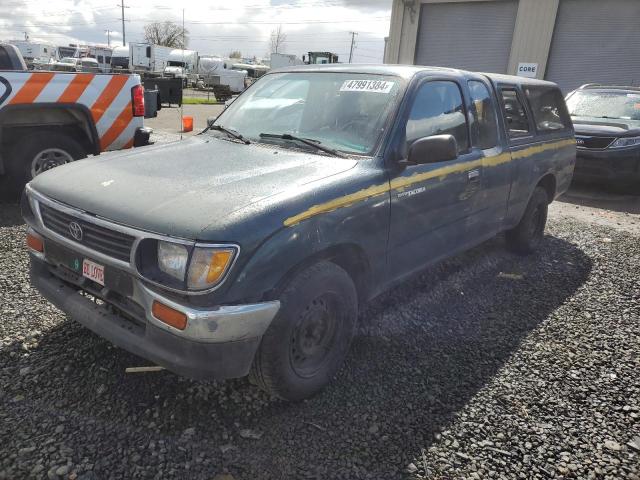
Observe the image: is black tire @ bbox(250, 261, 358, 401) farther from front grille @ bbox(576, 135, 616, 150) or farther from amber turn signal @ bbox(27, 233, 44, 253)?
front grille @ bbox(576, 135, 616, 150)

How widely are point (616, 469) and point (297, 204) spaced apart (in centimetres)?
203

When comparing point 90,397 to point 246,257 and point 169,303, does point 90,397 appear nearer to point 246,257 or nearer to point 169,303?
point 169,303

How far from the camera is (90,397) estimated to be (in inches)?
104

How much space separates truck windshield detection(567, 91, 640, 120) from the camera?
30.2 feet

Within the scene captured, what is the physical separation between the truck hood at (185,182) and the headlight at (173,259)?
0.06m

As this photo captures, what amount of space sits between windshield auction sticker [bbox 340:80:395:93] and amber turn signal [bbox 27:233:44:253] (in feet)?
7.00

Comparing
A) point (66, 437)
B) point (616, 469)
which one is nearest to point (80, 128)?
point (66, 437)

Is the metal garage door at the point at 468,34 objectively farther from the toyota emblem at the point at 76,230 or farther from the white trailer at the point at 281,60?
the white trailer at the point at 281,60

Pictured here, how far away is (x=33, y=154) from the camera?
5727mm

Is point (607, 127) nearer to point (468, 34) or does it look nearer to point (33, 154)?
point (33, 154)

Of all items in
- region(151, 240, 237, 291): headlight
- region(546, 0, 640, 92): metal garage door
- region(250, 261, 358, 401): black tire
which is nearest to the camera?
region(151, 240, 237, 291): headlight

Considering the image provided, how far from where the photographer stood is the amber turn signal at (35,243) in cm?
286

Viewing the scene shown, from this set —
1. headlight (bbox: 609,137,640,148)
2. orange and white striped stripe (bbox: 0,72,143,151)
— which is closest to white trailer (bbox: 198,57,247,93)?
orange and white striped stripe (bbox: 0,72,143,151)

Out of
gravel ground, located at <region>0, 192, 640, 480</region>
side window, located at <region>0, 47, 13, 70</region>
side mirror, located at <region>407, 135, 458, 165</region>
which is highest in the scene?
side window, located at <region>0, 47, 13, 70</region>
